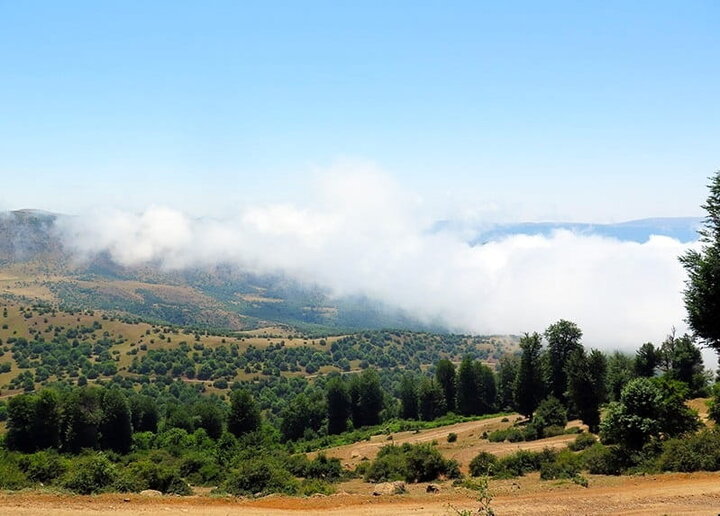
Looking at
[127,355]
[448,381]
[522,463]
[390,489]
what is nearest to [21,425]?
[390,489]

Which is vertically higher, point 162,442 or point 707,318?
point 707,318

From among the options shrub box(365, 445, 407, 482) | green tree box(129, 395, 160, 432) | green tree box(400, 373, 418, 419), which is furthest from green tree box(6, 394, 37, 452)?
green tree box(400, 373, 418, 419)

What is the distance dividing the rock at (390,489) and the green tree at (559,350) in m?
43.2

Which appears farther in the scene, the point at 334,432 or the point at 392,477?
the point at 334,432

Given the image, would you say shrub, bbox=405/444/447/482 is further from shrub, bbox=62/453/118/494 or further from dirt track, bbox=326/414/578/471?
shrub, bbox=62/453/118/494

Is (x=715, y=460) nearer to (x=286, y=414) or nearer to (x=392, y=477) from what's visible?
(x=392, y=477)

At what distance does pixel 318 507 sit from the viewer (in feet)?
82.1

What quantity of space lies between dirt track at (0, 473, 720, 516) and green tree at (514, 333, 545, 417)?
39522mm

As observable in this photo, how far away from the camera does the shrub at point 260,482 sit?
93.4ft

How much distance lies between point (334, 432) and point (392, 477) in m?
62.3

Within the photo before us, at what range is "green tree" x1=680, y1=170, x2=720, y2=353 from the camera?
25312 mm

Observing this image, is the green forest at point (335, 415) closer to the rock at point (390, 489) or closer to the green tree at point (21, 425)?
the green tree at point (21, 425)

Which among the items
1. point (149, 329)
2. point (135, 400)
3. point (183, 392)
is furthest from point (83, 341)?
point (135, 400)

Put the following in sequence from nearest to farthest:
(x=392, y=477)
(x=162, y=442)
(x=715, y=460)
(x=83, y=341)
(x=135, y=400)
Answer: (x=715, y=460) < (x=392, y=477) < (x=162, y=442) < (x=135, y=400) < (x=83, y=341)
